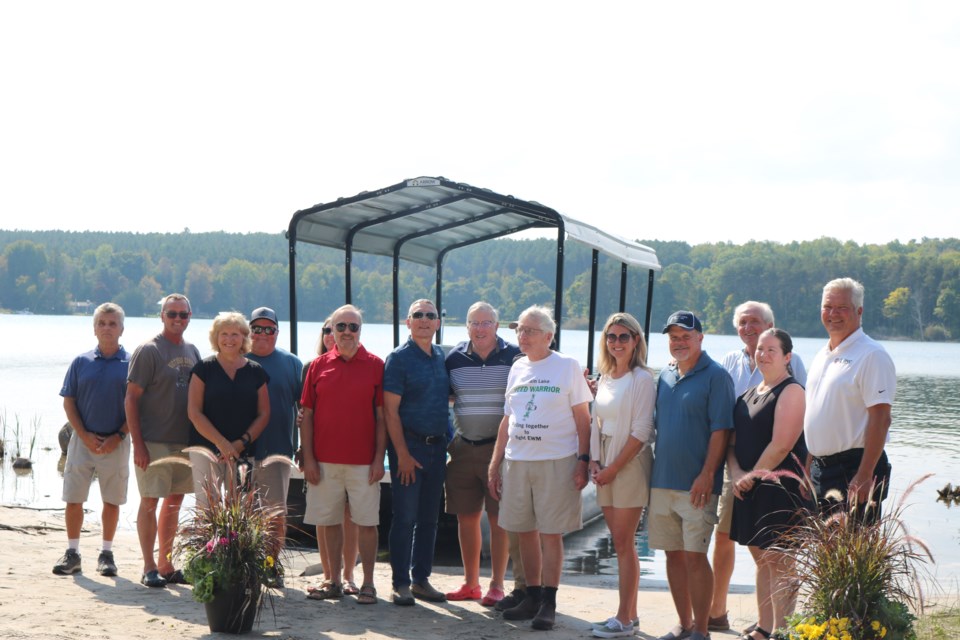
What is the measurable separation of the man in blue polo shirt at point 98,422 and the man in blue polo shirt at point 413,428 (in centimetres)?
195

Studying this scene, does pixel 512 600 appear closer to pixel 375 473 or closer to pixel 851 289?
pixel 375 473

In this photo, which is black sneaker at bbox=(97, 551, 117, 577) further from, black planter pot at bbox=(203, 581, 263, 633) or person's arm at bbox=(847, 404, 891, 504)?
person's arm at bbox=(847, 404, 891, 504)

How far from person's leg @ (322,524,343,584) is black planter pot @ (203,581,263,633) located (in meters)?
0.90

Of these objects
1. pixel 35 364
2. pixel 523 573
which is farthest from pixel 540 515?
pixel 35 364

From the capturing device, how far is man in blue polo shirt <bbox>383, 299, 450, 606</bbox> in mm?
6711

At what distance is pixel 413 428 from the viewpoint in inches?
267

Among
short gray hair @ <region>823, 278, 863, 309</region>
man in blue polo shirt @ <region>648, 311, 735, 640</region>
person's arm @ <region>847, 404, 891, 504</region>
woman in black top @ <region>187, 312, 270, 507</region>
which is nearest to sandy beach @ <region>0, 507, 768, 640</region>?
man in blue polo shirt @ <region>648, 311, 735, 640</region>

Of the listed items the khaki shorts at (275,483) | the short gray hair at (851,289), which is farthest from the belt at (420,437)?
the short gray hair at (851,289)

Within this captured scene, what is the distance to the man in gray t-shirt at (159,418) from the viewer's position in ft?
22.9

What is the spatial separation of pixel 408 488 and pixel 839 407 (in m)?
2.74

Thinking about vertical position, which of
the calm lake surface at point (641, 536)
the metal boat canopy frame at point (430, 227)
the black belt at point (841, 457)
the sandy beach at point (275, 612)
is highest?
the metal boat canopy frame at point (430, 227)

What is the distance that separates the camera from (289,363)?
7.31m

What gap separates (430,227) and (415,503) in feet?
16.9

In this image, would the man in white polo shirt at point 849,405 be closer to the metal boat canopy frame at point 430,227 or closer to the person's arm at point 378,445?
the person's arm at point 378,445
